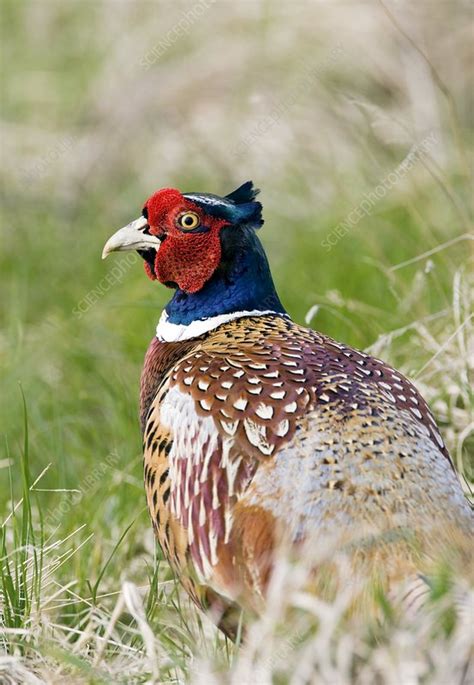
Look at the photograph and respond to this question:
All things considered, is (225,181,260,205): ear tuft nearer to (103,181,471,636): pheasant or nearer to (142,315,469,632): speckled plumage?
(103,181,471,636): pheasant

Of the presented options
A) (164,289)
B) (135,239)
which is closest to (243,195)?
(135,239)

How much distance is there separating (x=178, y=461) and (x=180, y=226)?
758 millimetres

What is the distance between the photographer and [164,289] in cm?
517

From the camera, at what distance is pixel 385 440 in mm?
2676

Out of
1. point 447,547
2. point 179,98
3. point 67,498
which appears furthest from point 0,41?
point 447,547

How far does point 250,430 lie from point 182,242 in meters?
0.76

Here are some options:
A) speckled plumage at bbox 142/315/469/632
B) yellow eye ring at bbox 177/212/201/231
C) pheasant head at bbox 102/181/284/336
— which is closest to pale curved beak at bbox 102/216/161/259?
pheasant head at bbox 102/181/284/336

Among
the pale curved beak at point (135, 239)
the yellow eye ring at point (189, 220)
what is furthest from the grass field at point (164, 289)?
the yellow eye ring at point (189, 220)

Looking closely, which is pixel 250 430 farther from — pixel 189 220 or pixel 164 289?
pixel 164 289

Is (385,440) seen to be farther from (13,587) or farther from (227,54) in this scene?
(227,54)

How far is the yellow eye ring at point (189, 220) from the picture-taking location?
3.32 m

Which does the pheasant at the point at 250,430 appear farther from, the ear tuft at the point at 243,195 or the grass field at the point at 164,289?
the grass field at the point at 164,289

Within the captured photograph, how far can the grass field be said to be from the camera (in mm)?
2607

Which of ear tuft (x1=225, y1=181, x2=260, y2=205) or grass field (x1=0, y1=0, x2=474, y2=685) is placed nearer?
grass field (x1=0, y1=0, x2=474, y2=685)
